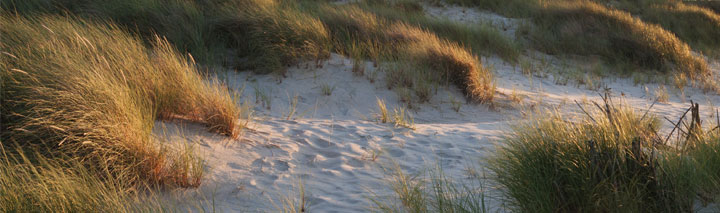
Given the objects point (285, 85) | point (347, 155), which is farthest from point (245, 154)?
point (285, 85)

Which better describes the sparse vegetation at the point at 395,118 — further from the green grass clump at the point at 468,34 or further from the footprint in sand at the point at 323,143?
the green grass clump at the point at 468,34

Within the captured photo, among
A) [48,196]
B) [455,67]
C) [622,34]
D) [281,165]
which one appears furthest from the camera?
[622,34]

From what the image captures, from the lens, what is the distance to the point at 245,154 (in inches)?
146

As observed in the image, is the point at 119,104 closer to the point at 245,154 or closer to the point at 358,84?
the point at 245,154

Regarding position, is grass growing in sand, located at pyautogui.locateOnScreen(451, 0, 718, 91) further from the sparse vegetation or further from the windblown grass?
the windblown grass

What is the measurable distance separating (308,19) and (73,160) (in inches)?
184

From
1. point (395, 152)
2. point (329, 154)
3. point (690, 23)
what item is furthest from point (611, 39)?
point (329, 154)

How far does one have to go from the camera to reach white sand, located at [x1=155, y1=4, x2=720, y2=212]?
10.3 ft

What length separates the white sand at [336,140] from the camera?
313 centimetres

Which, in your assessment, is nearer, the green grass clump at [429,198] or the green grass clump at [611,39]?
the green grass clump at [429,198]

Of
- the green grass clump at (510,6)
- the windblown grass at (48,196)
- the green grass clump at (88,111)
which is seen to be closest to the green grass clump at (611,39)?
the green grass clump at (510,6)

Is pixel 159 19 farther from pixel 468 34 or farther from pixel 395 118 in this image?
pixel 468 34

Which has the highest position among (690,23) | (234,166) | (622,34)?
(690,23)

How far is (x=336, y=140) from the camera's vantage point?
14.0 ft
